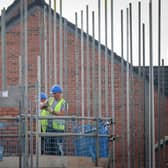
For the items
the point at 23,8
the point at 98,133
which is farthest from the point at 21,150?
the point at 23,8

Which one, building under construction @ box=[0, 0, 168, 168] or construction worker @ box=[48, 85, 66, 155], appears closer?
building under construction @ box=[0, 0, 168, 168]

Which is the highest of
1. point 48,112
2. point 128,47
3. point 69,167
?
point 128,47

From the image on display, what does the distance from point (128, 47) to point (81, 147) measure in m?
2.07

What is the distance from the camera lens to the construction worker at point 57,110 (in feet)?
35.7

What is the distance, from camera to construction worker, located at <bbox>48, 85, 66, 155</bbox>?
35.7 feet

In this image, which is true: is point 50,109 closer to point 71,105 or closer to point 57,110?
point 57,110

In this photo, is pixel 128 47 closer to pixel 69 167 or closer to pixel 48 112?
pixel 48 112

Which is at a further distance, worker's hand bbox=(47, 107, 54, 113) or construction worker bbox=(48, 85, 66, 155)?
worker's hand bbox=(47, 107, 54, 113)

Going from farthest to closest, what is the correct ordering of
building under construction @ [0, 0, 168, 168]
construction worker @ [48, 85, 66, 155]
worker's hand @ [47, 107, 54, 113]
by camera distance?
worker's hand @ [47, 107, 54, 113]
construction worker @ [48, 85, 66, 155]
building under construction @ [0, 0, 168, 168]

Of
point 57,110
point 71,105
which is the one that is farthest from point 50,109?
point 71,105

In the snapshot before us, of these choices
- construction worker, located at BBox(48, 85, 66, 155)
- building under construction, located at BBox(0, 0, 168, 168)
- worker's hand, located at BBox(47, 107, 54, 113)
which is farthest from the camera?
worker's hand, located at BBox(47, 107, 54, 113)

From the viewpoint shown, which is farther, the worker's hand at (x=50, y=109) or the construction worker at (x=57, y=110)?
the worker's hand at (x=50, y=109)

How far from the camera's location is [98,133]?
10.9 m

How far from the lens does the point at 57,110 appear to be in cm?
1152
